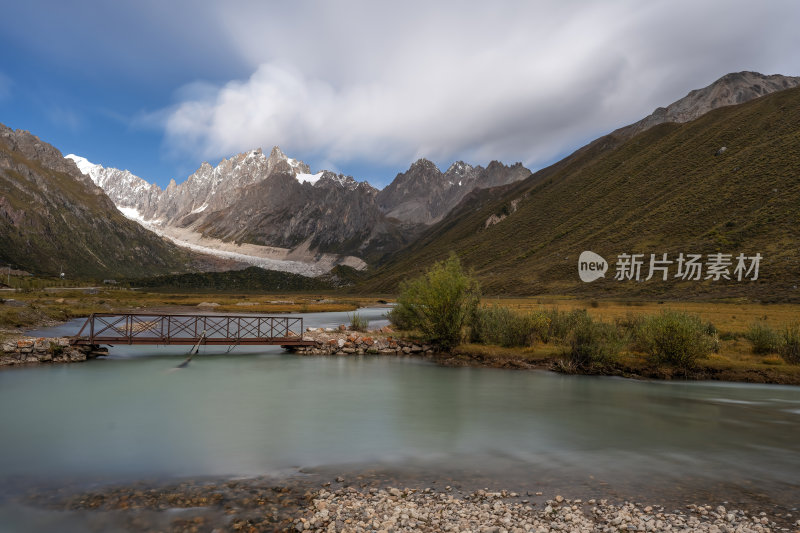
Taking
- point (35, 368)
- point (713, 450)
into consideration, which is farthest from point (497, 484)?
point (35, 368)

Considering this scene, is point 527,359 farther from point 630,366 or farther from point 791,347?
point 791,347

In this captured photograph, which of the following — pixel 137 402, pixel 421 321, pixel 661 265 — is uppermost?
pixel 661 265

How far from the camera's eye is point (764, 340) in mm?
35875

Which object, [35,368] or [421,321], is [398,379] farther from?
[35,368]

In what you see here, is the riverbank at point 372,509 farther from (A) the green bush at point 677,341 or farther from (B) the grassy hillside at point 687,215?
(B) the grassy hillside at point 687,215

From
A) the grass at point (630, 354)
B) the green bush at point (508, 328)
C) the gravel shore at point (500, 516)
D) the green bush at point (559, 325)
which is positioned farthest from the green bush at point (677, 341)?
the gravel shore at point (500, 516)

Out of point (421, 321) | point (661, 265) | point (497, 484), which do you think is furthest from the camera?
point (661, 265)

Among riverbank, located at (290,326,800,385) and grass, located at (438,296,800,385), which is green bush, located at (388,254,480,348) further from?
grass, located at (438,296,800,385)

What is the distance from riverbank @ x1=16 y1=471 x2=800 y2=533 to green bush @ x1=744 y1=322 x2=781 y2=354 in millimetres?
29544

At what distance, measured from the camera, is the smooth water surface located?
16219 millimetres

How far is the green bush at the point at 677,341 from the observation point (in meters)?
32.2

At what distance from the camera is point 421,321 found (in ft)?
151

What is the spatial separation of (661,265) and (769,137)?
6538 centimetres

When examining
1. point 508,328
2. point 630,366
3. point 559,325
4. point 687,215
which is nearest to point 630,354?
point 630,366
